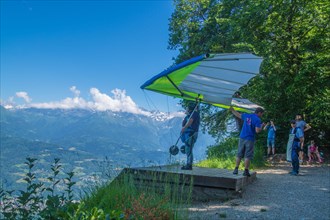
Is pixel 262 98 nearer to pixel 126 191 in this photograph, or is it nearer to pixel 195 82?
pixel 195 82

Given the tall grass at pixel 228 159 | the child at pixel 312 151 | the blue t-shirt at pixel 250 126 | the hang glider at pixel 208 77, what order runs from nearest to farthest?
the hang glider at pixel 208 77 < the blue t-shirt at pixel 250 126 < the tall grass at pixel 228 159 < the child at pixel 312 151

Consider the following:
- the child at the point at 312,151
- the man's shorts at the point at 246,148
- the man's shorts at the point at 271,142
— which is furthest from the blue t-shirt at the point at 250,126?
the child at the point at 312,151

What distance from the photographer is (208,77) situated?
8.59m

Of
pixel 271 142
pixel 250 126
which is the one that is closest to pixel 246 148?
pixel 250 126

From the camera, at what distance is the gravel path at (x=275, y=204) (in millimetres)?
5977

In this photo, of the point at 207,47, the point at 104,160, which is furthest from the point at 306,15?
the point at 104,160

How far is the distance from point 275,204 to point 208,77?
3477 mm

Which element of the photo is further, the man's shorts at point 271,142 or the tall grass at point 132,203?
the man's shorts at point 271,142

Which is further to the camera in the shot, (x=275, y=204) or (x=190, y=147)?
(x=190, y=147)

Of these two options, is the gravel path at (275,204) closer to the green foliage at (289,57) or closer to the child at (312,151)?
the child at (312,151)

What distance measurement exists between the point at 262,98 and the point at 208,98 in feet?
32.3

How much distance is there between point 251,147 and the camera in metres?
8.91

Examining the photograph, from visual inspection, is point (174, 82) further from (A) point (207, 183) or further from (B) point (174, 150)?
(A) point (207, 183)

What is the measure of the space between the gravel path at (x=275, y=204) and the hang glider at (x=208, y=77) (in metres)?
2.83
